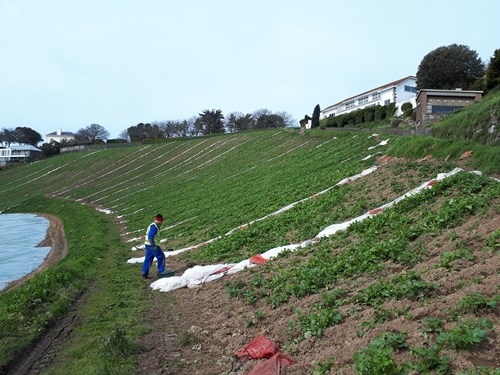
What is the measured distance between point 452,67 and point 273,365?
50634 millimetres

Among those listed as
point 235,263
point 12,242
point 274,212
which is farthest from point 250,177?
point 235,263

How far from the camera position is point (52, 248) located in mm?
20578

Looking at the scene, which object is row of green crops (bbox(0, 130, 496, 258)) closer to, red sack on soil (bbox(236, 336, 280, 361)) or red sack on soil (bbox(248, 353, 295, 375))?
red sack on soil (bbox(236, 336, 280, 361))

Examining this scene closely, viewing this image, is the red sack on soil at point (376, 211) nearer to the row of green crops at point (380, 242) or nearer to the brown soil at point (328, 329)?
the row of green crops at point (380, 242)

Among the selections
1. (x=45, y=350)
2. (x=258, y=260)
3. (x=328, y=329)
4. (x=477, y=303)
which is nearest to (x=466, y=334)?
(x=477, y=303)

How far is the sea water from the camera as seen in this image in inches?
596

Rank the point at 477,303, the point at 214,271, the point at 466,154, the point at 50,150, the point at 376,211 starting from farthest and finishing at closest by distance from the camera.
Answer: the point at 50,150 → the point at 466,154 → the point at 376,211 → the point at 214,271 → the point at 477,303

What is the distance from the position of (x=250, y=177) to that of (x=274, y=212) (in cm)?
1403

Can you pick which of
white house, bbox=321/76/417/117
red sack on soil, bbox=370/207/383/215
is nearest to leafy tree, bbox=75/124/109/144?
white house, bbox=321/76/417/117

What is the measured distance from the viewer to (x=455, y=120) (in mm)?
16188

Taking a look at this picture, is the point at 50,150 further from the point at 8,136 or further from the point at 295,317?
the point at 295,317

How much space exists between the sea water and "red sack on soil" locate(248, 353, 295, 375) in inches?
447

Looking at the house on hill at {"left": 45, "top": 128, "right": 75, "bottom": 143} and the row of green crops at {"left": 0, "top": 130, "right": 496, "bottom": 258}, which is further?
the house on hill at {"left": 45, "top": 128, "right": 75, "bottom": 143}

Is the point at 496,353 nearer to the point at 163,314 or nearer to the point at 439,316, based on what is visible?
the point at 439,316
